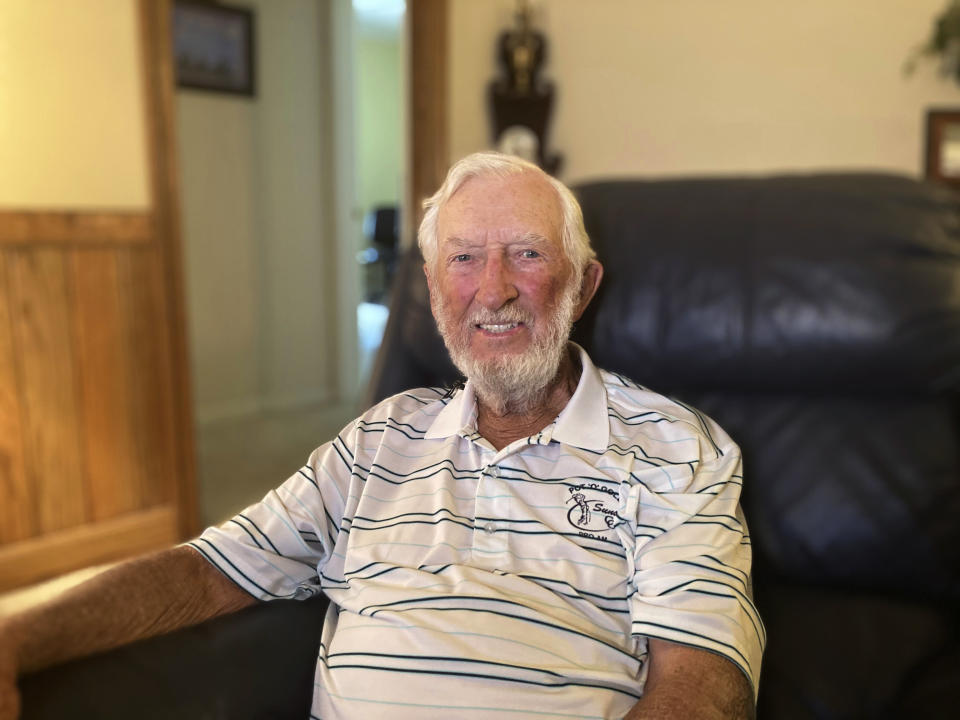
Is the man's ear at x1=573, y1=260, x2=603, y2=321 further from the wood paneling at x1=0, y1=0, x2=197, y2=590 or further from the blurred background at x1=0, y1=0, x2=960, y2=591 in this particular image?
the wood paneling at x1=0, y1=0, x2=197, y2=590

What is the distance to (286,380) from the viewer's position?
13.9 feet

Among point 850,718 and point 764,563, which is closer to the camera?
point 850,718

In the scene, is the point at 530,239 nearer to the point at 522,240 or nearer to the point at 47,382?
the point at 522,240

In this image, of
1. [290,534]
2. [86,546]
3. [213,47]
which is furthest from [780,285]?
[213,47]

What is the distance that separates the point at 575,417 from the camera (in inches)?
42.5

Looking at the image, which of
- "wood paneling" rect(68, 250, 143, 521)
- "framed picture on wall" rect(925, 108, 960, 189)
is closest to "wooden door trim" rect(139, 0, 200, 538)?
"wood paneling" rect(68, 250, 143, 521)

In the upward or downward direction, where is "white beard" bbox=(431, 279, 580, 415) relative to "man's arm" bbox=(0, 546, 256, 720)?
upward

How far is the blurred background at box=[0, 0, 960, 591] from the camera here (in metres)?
2.18

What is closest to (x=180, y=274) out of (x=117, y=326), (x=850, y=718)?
(x=117, y=326)

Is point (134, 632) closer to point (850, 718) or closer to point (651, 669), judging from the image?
point (651, 669)

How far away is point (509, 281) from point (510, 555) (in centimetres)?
37

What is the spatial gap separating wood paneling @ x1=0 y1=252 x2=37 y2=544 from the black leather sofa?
1283mm

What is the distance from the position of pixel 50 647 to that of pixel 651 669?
662 millimetres

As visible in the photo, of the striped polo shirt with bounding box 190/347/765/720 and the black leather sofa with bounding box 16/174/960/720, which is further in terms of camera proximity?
the black leather sofa with bounding box 16/174/960/720
